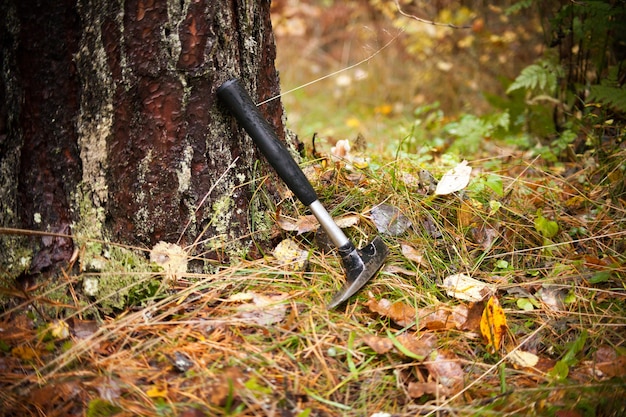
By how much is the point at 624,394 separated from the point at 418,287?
2.23 feet

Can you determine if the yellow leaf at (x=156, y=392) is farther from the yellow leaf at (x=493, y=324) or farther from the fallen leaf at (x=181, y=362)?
the yellow leaf at (x=493, y=324)

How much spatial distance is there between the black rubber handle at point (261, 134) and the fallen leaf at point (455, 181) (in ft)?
2.03

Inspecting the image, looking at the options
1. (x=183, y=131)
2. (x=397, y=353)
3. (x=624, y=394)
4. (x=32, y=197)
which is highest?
(x=183, y=131)

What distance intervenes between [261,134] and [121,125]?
48 cm

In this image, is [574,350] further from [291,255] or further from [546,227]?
[291,255]

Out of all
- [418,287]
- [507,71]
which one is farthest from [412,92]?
[418,287]

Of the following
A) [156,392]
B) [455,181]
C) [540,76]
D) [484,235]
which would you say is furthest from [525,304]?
[540,76]

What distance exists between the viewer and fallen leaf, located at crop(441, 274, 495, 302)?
1726mm

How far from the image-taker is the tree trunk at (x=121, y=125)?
5.31ft

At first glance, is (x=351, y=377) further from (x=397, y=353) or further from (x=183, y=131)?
(x=183, y=131)

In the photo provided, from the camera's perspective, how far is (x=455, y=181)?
2.05m

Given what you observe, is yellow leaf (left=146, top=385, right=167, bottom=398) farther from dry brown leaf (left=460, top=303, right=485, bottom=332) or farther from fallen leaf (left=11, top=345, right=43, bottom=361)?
dry brown leaf (left=460, top=303, right=485, bottom=332)

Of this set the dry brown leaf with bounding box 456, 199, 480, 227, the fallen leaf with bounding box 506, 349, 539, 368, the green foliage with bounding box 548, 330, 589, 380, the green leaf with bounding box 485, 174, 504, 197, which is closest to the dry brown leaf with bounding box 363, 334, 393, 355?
the fallen leaf with bounding box 506, 349, 539, 368

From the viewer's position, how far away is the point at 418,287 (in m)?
1.77
